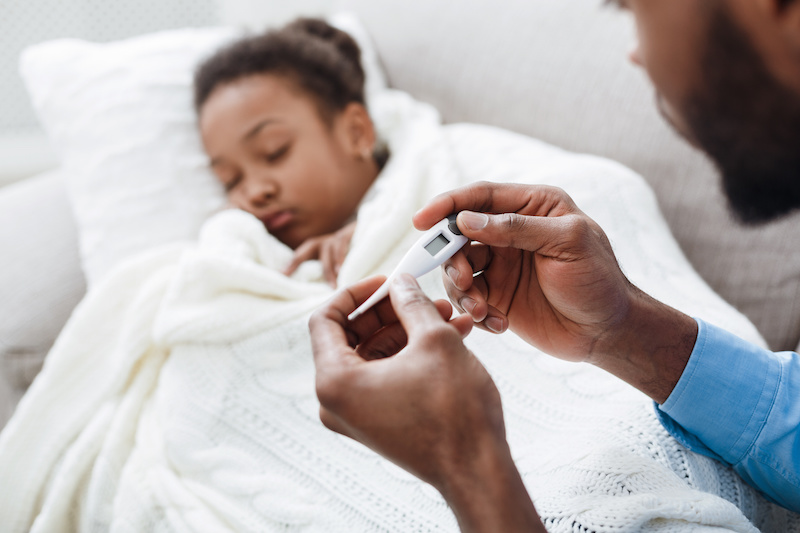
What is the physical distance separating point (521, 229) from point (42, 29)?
1418mm

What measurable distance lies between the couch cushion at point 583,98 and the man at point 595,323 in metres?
0.28

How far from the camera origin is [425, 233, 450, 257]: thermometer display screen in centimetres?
57

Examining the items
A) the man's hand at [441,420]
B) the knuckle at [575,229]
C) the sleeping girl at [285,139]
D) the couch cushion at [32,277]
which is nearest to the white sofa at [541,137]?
the couch cushion at [32,277]

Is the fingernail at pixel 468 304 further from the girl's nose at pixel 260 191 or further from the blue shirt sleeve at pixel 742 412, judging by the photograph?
the girl's nose at pixel 260 191

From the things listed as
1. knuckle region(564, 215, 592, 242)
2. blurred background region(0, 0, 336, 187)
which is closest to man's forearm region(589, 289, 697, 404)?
knuckle region(564, 215, 592, 242)

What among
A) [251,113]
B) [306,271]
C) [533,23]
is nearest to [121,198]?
[251,113]

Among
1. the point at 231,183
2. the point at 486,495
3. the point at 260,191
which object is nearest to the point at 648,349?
the point at 486,495

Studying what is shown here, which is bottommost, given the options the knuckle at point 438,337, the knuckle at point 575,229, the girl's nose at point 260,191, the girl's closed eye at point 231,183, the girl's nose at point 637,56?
the girl's closed eye at point 231,183

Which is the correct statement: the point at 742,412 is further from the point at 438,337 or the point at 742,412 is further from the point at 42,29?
the point at 42,29

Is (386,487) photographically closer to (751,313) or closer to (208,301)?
(208,301)

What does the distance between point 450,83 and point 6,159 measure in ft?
3.68

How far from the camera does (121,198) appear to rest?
3.43 ft

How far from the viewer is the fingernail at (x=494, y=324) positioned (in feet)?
1.95

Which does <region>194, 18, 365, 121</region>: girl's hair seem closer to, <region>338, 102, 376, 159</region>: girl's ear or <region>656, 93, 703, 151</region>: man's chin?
<region>338, 102, 376, 159</region>: girl's ear
